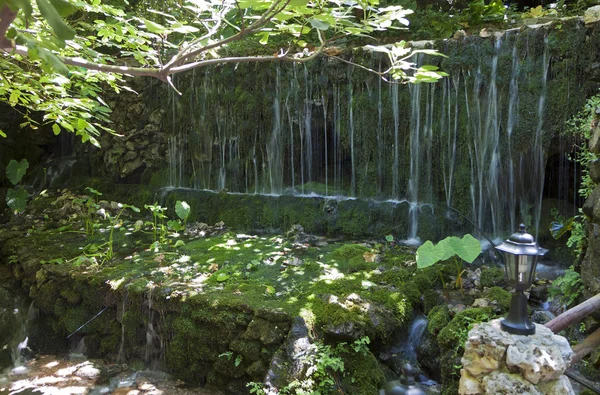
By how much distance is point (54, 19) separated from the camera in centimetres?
126

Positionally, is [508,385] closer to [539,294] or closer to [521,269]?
[521,269]

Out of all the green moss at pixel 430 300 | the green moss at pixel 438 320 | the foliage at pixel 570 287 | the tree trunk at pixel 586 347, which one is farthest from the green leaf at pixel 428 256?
the tree trunk at pixel 586 347

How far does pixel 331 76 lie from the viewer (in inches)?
312

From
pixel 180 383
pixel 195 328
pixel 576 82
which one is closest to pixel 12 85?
pixel 195 328

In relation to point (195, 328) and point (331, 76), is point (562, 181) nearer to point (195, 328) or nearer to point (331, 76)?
point (331, 76)

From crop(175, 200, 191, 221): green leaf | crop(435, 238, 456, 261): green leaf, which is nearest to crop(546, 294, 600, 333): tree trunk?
crop(435, 238, 456, 261): green leaf

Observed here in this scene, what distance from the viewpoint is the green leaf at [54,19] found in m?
1.22

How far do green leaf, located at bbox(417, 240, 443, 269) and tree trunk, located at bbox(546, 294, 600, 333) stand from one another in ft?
4.26

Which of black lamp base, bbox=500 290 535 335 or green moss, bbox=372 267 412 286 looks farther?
green moss, bbox=372 267 412 286

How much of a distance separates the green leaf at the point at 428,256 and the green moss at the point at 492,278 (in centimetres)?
88

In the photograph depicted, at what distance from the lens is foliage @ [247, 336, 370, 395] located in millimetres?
3592

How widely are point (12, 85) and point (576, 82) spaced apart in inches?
256

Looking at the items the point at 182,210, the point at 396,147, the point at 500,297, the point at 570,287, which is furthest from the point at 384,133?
the point at 570,287

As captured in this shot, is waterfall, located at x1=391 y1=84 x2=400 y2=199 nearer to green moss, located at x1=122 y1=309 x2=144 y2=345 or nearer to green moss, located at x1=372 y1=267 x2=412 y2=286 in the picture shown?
green moss, located at x1=372 y1=267 x2=412 y2=286
